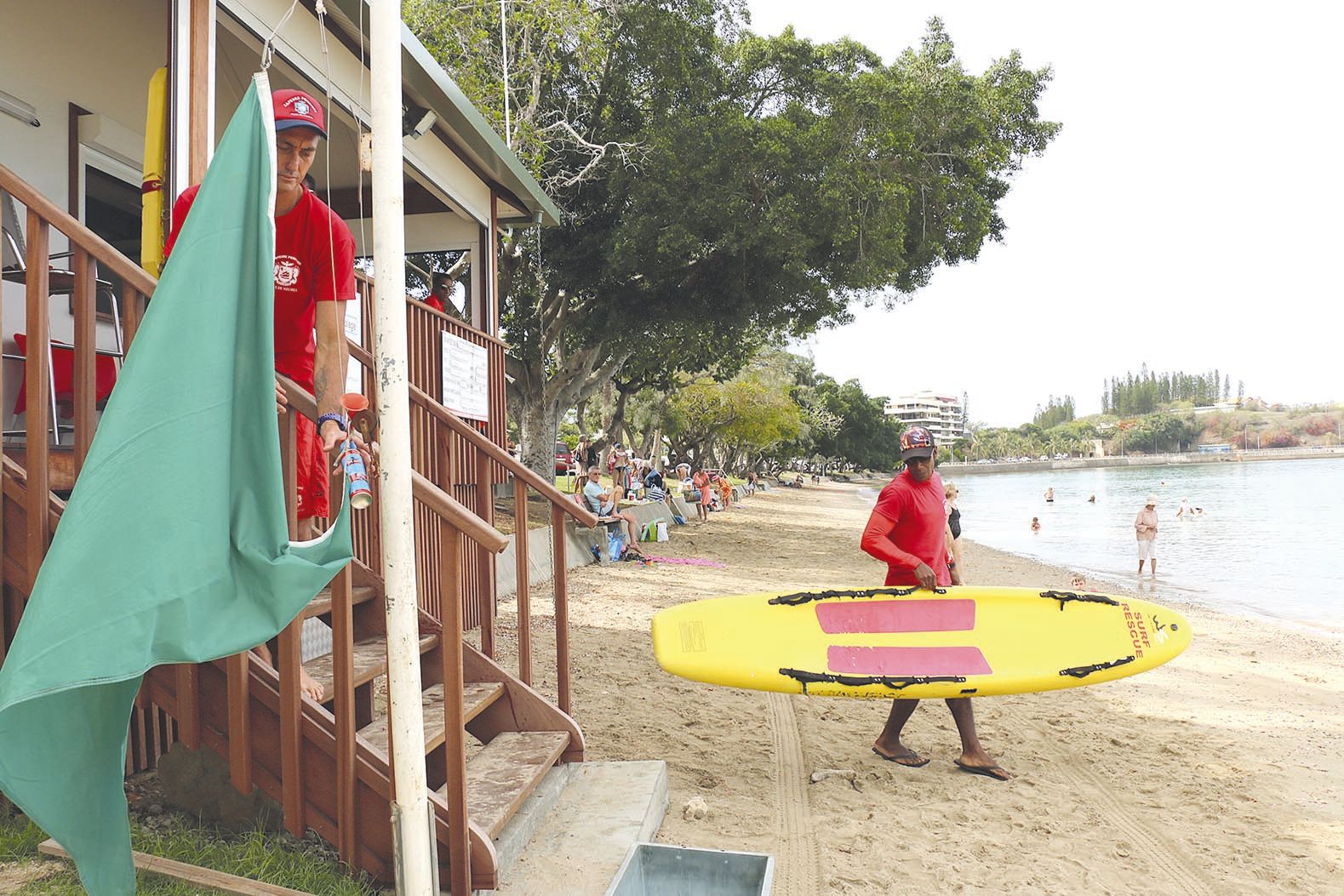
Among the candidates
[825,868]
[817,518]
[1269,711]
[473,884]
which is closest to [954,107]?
[1269,711]

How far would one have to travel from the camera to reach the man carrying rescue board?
16.1ft

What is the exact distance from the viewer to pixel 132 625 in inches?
75.5

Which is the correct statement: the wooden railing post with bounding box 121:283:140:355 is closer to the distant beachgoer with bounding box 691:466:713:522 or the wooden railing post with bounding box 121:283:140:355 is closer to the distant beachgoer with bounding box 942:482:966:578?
the distant beachgoer with bounding box 942:482:966:578

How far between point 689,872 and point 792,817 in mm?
1510

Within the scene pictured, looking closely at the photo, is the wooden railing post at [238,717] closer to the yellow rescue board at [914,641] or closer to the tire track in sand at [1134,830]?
the yellow rescue board at [914,641]

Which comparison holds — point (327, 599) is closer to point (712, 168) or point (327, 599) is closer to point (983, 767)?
point (983, 767)

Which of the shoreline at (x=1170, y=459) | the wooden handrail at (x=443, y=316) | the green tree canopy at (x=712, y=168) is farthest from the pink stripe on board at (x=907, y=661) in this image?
the shoreline at (x=1170, y=459)

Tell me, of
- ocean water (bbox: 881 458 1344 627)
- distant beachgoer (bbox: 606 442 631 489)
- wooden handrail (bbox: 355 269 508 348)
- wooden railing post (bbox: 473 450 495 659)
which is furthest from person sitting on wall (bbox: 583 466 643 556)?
wooden railing post (bbox: 473 450 495 659)

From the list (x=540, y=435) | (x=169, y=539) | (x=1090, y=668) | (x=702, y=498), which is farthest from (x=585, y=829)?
(x=702, y=498)

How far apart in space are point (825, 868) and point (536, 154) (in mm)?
11416

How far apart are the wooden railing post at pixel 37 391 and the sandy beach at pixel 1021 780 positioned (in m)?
2.76

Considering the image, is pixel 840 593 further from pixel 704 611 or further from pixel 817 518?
pixel 817 518

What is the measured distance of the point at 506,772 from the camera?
3.50 meters

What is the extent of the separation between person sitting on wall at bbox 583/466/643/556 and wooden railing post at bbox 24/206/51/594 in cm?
1096
